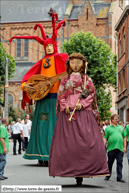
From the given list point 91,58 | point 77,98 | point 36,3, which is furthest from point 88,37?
point 77,98

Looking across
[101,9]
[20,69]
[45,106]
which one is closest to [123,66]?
[45,106]

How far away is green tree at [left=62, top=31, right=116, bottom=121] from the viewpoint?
36719 millimetres

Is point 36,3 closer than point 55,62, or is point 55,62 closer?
point 55,62

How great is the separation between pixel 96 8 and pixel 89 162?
55429mm

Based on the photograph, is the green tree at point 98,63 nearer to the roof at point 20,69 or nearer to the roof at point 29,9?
the roof at point 20,69

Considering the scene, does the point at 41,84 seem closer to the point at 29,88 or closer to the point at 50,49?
the point at 29,88

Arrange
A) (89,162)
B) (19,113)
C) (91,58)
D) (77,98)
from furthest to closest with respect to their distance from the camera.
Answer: (19,113)
(91,58)
(77,98)
(89,162)

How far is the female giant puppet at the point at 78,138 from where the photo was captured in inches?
277

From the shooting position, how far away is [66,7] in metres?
63.4

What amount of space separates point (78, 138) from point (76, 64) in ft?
4.86

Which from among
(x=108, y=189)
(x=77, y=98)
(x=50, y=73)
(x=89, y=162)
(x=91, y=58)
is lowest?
(x=108, y=189)

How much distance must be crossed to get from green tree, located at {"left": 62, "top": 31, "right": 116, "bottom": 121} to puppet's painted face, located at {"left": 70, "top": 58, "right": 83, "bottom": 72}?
28078 mm

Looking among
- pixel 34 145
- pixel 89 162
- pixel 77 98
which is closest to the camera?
pixel 89 162

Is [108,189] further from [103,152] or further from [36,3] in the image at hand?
[36,3]
